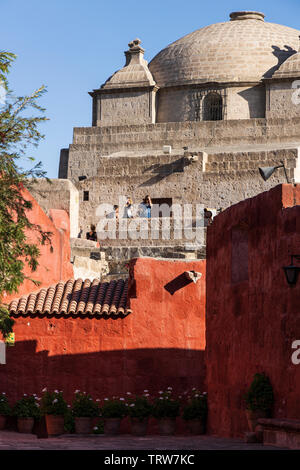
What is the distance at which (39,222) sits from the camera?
2239 centimetres

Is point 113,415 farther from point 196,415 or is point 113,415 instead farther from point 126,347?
point 126,347

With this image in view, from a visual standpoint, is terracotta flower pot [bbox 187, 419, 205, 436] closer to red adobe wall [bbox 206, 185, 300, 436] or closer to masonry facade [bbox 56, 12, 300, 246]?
red adobe wall [bbox 206, 185, 300, 436]

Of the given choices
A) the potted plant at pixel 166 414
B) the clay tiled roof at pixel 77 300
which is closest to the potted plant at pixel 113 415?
the potted plant at pixel 166 414

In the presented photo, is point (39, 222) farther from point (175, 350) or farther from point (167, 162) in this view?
point (167, 162)

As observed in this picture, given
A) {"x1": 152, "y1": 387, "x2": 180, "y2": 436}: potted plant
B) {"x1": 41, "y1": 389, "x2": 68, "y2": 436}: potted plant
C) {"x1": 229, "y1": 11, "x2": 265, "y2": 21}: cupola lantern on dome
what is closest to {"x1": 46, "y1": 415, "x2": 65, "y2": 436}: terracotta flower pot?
{"x1": 41, "y1": 389, "x2": 68, "y2": 436}: potted plant

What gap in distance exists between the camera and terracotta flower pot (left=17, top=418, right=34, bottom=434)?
60.2 feet

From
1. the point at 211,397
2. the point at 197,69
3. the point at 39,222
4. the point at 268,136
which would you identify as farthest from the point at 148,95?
the point at 211,397

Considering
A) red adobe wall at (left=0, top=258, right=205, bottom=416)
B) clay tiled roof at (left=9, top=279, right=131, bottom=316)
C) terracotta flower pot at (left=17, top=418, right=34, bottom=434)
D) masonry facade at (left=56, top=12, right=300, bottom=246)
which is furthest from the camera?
masonry facade at (left=56, top=12, right=300, bottom=246)

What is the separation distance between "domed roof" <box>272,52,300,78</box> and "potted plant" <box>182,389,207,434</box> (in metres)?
23.7

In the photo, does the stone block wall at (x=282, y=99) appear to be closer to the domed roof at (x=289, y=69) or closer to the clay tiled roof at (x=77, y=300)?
the domed roof at (x=289, y=69)

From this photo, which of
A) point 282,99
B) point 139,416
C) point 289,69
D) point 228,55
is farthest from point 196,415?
point 228,55

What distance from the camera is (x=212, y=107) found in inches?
1613

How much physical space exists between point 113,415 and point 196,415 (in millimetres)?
1505

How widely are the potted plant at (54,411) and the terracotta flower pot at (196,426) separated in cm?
223
